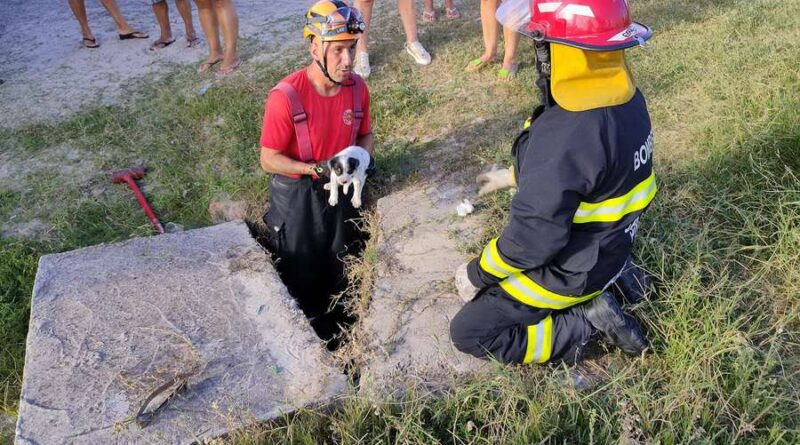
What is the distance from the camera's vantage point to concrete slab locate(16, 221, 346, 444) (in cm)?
229

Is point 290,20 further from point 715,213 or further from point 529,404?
point 529,404

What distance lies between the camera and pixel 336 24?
296 cm

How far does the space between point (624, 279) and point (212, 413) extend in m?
1.73

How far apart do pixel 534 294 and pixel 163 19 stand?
5412 millimetres

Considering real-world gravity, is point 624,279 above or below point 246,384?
above

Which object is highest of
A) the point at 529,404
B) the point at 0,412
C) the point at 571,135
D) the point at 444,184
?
the point at 571,135

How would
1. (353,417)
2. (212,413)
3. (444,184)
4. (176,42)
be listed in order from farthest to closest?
(176,42) < (444,184) < (212,413) < (353,417)

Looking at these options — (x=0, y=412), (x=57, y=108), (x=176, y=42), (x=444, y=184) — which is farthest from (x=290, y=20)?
(x=0, y=412)

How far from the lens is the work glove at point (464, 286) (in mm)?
2622

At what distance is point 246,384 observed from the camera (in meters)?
2.44

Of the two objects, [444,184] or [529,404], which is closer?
[529,404]

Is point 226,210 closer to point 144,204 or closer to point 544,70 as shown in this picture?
point 144,204

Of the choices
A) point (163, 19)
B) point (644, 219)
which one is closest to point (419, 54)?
point (163, 19)

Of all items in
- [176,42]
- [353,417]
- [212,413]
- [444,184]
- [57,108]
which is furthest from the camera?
[176,42]
